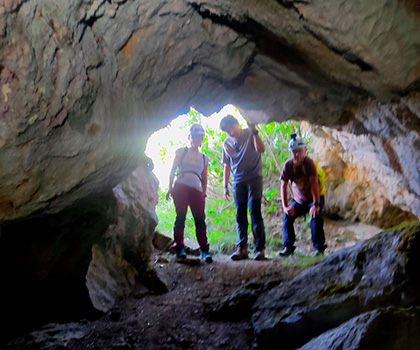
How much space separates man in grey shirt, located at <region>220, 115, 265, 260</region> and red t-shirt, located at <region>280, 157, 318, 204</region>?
51cm

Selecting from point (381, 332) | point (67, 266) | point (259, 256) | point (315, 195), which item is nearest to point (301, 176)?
point (315, 195)

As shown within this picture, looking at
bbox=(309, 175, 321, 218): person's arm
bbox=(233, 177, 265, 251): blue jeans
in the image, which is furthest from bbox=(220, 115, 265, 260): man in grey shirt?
bbox=(309, 175, 321, 218): person's arm

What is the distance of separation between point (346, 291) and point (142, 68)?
2.53m

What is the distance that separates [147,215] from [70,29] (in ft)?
9.96

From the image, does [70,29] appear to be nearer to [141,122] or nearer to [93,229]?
[141,122]

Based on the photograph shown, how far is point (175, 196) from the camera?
4.78m

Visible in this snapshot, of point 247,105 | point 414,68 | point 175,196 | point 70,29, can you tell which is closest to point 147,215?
point 175,196

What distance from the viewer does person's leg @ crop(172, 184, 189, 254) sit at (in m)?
4.70

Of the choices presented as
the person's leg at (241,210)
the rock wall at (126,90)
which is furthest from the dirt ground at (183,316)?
the person's leg at (241,210)

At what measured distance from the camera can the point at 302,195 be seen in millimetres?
4883

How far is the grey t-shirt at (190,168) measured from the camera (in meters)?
4.80

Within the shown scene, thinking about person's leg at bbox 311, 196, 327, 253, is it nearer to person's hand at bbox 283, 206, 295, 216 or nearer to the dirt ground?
person's hand at bbox 283, 206, 295, 216

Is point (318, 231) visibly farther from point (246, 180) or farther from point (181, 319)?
point (181, 319)

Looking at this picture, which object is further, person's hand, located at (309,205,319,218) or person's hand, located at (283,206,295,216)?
person's hand, located at (283,206,295,216)
